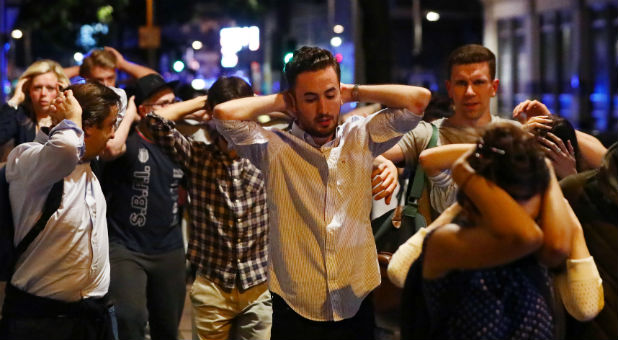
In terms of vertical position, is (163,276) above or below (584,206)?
below

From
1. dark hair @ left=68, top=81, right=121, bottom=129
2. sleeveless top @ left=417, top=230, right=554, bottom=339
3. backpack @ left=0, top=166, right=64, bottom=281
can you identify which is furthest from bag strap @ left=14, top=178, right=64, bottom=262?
sleeveless top @ left=417, top=230, right=554, bottom=339

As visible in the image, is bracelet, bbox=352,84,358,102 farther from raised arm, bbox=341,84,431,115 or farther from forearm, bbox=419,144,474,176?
forearm, bbox=419,144,474,176

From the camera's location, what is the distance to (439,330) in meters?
3.61

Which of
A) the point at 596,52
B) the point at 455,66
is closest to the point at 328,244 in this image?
the point at 455,66

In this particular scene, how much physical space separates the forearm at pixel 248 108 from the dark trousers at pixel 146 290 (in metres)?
1.97

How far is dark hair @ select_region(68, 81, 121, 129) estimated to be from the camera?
499 cm

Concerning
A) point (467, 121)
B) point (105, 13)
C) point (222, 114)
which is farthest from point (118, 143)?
point (105, 13)

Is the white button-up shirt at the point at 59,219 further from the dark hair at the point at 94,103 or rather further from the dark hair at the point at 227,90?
the dark hair at the point at 227,90

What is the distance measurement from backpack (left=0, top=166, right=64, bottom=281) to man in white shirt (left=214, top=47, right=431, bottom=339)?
0.88 m

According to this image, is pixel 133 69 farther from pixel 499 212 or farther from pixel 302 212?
pixel 499 212

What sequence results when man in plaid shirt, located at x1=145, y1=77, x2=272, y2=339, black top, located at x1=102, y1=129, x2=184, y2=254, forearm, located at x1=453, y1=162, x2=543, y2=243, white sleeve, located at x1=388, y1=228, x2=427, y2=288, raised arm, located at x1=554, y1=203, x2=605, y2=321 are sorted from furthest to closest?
black top, located at x1=102, y1=129, x2=184, y2=254 < man in plaid shirt, located at x1=145, y1=77, x2=272, y2=339 < white sleeve, located at x1=388, y1=228, x2=427, y2=288 < raised arm, located at x1=554, y1=203, x2=605, y2=321 < forearm, located at x1=453, y1=162, x2=543, y2=243

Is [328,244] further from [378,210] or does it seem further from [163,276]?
[163,276]

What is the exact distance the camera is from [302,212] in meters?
4.79

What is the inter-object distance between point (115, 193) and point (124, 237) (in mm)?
300
